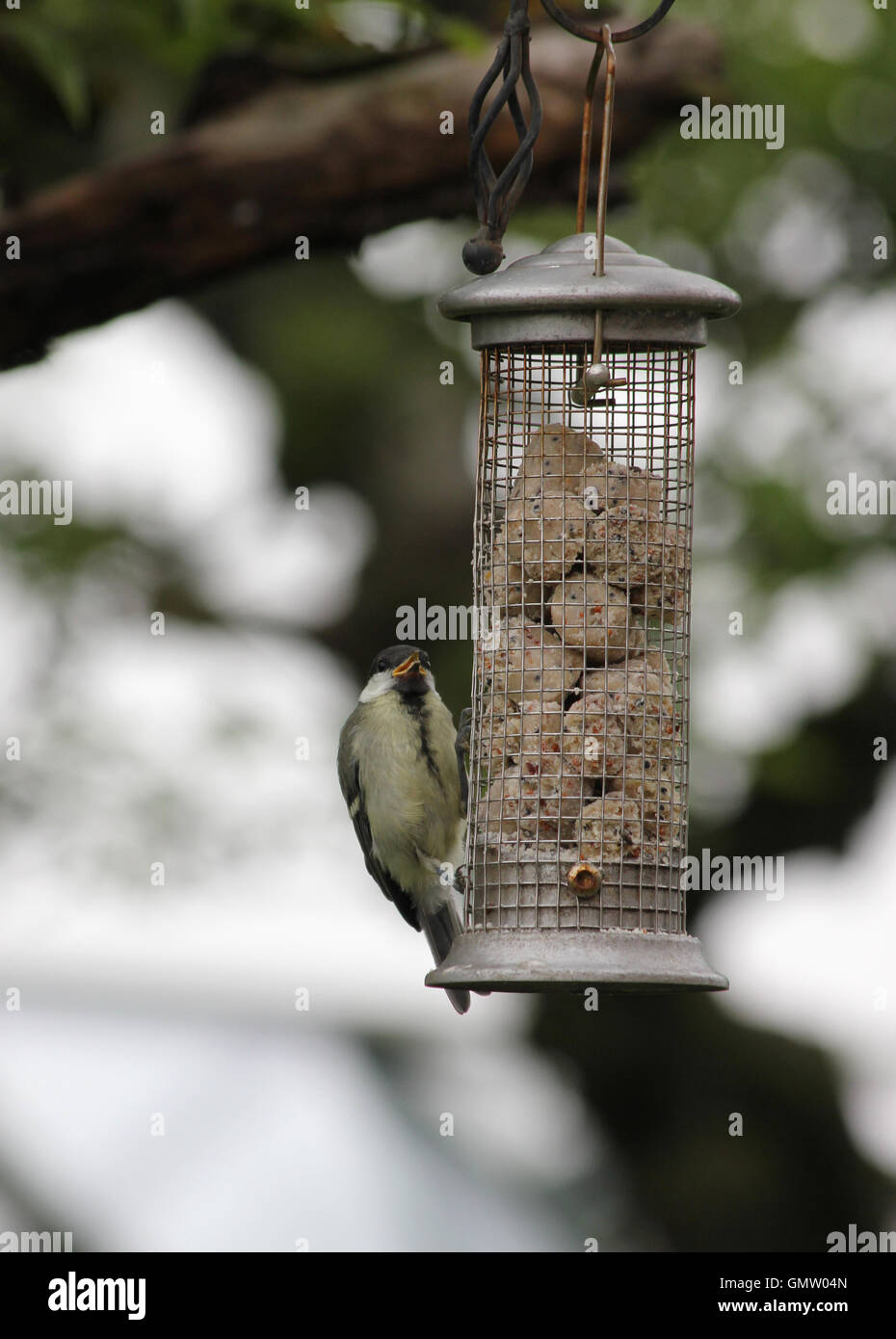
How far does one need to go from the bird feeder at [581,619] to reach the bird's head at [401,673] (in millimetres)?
921

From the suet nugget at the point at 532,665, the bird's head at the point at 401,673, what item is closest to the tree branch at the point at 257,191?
the bird's head at the point at 401,673

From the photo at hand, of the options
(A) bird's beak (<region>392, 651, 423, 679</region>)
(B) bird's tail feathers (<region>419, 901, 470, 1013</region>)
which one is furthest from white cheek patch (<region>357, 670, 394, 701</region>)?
(B) bird's tail feathers (<region>419, 901, 470, 1013</region>)

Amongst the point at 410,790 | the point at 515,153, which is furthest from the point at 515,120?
the point at 410,790

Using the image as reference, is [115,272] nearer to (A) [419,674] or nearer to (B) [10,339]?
(B) [10,339]

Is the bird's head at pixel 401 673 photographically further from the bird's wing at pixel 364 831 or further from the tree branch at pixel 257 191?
the tree branch at pixel 257 191

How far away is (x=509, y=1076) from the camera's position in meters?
13.8

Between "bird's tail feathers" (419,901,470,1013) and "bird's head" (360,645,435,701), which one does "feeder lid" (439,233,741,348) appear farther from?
"bird's tail feathers" (419,901,470,1013)

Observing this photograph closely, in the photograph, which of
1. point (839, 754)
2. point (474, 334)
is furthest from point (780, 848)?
point (474, 334)

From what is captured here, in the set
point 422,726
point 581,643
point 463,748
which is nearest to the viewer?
point 581,643

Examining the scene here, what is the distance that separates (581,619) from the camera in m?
6.16

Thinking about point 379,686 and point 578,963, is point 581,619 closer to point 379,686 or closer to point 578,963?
point 578,963

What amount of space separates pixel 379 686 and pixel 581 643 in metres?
1.88

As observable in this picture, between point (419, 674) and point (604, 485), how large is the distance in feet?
5.40

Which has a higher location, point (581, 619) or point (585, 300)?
point (585, 300)
